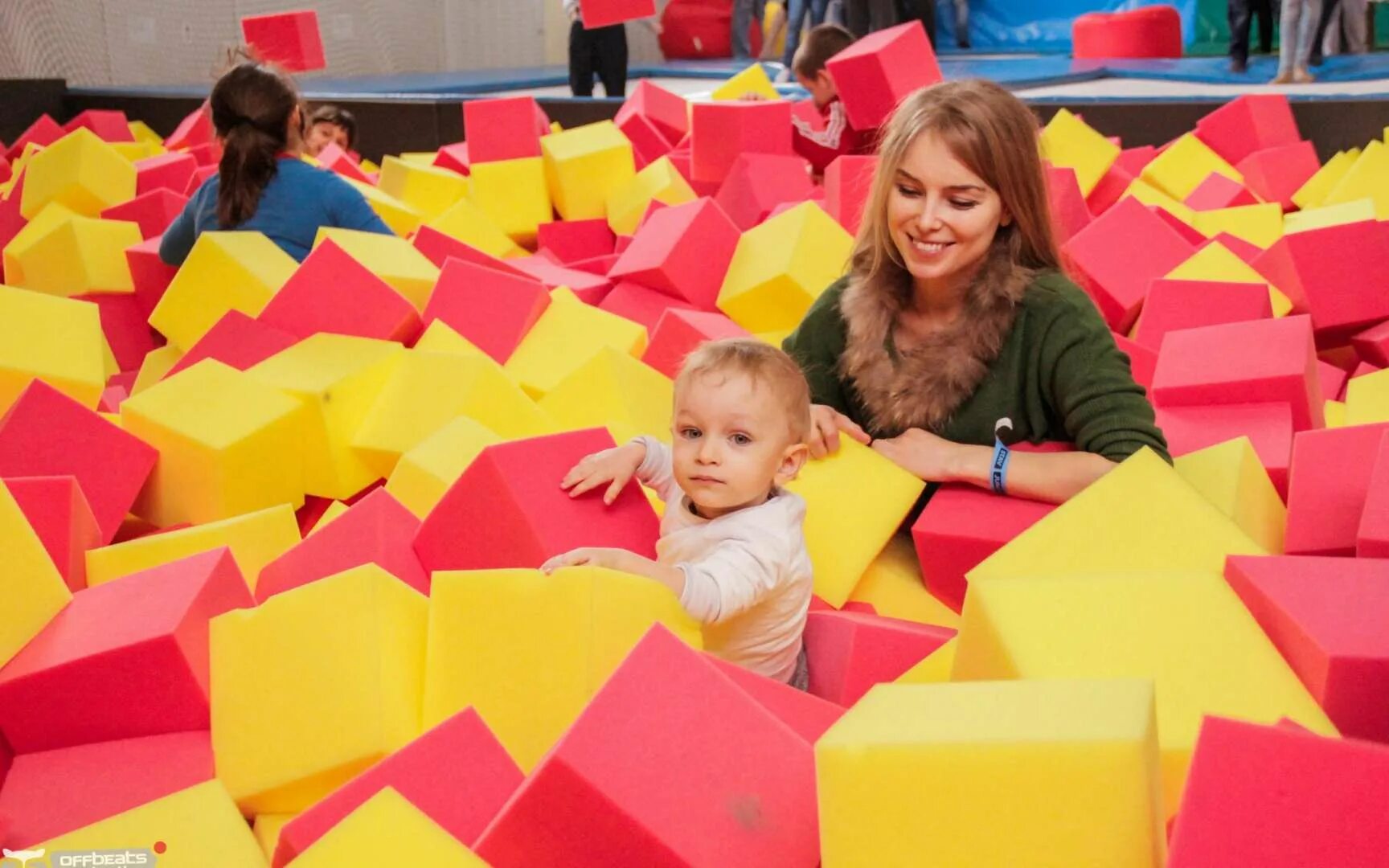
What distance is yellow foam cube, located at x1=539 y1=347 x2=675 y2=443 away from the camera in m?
1.78

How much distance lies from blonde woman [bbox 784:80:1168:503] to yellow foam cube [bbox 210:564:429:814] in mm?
583

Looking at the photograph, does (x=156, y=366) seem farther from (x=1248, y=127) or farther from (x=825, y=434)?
(x=1248, y=127)

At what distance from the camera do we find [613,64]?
5176 mm

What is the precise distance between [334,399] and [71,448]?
34 centimetres

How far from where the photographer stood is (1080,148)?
3104mm

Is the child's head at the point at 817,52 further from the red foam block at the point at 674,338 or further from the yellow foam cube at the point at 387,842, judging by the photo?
the yellow foam cube at the point at 387,842

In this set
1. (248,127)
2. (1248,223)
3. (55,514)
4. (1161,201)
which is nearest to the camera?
(55,514)

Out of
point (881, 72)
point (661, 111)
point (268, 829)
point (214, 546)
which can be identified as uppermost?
point (881, 72)

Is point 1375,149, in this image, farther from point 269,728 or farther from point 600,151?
point 269,728

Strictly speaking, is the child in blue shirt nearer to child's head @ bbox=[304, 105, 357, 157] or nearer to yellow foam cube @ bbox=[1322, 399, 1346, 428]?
child's head @ bbox=[304, 105, 357, 157]

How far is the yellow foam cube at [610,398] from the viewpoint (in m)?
1.78

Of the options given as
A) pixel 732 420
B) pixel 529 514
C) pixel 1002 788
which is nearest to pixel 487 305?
pixel 529 514

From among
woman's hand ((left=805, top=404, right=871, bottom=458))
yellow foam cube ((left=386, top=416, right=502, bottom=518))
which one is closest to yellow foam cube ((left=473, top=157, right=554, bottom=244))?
yellow foam cube ((left=386, top=416, right=502, bottom=518))

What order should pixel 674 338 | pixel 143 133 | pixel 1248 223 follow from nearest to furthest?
pixel 674 338, pixel 1248 223, pixel 143 133
